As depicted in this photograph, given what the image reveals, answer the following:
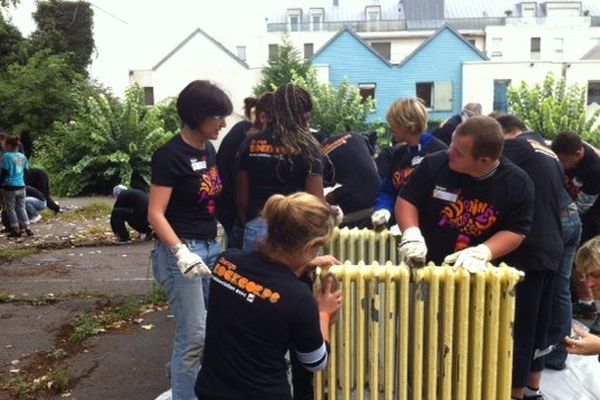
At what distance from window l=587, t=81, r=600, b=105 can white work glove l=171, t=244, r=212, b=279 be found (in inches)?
1358

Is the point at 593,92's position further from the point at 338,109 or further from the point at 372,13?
the point at 372,13

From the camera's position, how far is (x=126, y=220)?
953 centimetres

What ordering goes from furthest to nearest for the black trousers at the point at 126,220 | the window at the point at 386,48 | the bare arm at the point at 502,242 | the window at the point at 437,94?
the window at the point at 386,48 → the window at the point at 437,94 → the black trousers at the point at 126,220 → the bare arm at the point at 502,242

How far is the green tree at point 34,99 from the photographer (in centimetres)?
2325

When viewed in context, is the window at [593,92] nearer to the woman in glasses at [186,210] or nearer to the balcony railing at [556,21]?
the balcony railing at [556,21]

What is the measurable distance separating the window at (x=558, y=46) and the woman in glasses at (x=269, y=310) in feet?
175

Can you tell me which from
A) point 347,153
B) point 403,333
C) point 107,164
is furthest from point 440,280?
point 107,164

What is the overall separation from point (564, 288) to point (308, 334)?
8.42 feet

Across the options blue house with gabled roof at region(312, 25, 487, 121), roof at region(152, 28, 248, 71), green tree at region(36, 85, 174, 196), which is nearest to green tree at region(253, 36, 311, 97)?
blue house with gabled roof at region(312, 25, 487, 121)

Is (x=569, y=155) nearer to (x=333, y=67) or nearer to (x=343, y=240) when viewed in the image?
(x=343, y=240)

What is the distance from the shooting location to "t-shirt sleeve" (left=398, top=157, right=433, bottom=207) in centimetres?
323

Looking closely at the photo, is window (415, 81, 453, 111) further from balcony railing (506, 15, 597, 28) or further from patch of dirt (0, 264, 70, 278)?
patch of dirt (0, 264, 70, 278)

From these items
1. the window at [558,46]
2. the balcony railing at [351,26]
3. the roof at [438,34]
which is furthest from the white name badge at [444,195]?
the window at [558,46]

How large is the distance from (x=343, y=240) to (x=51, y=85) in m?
22.5
